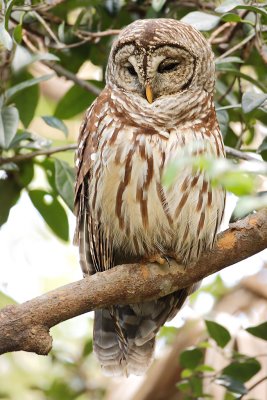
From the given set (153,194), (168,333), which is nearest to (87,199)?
(153,194)

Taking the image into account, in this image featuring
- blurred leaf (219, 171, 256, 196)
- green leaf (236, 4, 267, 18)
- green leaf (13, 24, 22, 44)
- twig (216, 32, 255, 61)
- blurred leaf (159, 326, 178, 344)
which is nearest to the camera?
blurred leaf (219, 171, 256, 196)

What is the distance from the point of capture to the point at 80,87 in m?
3.85

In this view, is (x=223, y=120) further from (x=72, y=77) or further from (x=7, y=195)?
(x=7, y=195)

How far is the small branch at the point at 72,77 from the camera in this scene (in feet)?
12.1

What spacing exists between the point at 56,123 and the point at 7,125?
35cm

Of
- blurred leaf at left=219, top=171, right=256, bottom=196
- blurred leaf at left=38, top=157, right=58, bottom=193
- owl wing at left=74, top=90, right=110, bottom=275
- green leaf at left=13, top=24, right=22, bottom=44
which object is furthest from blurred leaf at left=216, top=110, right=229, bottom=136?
blurred leaf at left=219, top=171, right=256, bottom=196

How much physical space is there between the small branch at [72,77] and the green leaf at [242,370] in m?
1.31

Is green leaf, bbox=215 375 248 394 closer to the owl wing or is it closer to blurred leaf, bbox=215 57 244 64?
the owl wing

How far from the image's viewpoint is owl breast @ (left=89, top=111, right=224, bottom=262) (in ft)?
10.5

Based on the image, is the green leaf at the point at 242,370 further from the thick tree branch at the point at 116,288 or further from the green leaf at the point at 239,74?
the green leaf at the point at 239,74

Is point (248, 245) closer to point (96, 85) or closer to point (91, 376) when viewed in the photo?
point (96, 85)

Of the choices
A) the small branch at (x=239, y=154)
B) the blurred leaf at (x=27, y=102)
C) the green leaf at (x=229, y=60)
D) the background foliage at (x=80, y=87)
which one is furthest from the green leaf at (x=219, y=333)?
the blurred leaf at (x=27, y=102)

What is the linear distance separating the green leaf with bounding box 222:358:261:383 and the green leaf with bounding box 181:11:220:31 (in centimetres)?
137

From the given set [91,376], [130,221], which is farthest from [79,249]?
[91,376]
